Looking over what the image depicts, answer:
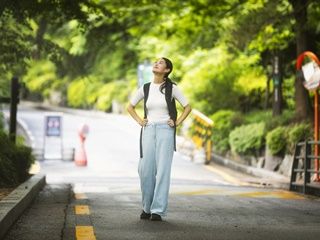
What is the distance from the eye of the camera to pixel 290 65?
2548 centimetres

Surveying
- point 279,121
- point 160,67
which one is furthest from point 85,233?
point 279,121

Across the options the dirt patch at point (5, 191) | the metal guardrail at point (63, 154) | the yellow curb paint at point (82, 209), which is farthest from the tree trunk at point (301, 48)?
the yellow curb paint at point (82, 209)

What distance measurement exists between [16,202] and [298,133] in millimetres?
10606

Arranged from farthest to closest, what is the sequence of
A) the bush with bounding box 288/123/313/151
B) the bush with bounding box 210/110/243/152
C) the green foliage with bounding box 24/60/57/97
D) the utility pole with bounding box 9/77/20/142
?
the green foliage with bounding box 24/60/57/97 < the bush with bounding box 210/110/243/152 < the bush with bounding box 288/123/313/151 < the utility pole with bounding box 9/77/20/142

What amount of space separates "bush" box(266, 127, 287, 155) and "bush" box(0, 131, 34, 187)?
7649mm

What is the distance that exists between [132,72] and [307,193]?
1317 inches

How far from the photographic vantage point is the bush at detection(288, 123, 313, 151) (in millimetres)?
17656

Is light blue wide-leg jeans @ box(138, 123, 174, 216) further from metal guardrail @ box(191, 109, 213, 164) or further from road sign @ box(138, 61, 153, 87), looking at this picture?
road sign @ box(138, 61, 153, 87)

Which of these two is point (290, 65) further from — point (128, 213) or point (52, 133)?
point (128, 213)

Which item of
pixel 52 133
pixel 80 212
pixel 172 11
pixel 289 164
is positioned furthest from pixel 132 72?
pixel 80 212

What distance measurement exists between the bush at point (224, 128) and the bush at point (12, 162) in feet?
36.3

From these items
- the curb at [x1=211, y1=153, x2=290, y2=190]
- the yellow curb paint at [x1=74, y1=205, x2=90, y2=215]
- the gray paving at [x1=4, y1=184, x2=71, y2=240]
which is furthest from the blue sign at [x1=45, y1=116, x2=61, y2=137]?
the yellow curb paint at [x1=74, y1=205, x2=90, y2=215]

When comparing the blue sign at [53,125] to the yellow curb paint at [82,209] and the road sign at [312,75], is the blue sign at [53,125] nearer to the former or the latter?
the road sign at [312,75]

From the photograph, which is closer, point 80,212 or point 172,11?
point 80,212
